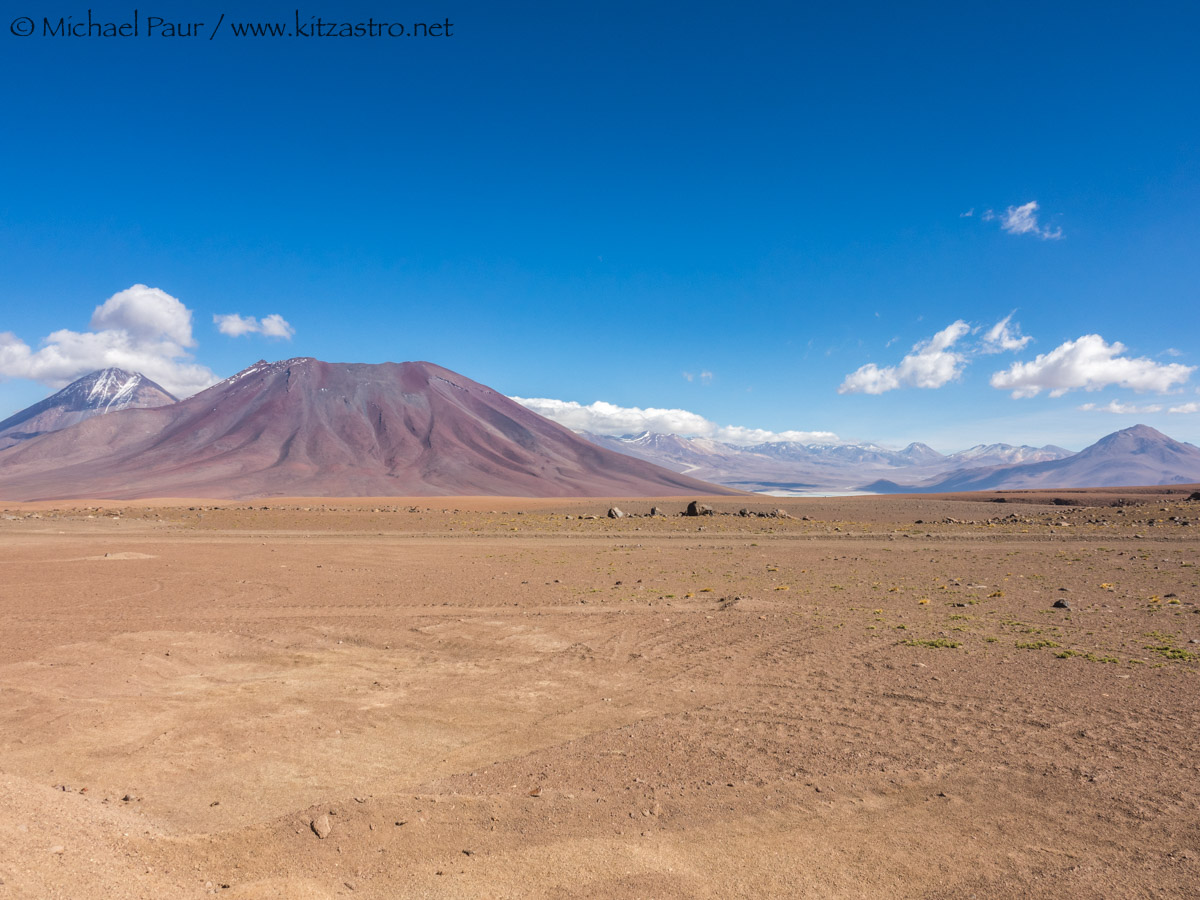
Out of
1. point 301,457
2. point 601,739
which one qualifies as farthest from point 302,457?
point 601,739

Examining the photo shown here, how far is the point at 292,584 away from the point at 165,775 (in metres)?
11.7

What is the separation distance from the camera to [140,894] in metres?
4.32

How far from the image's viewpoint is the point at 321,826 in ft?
17.4

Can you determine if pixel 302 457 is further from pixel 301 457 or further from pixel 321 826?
pixel 321 826

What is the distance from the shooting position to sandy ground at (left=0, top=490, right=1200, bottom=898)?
4.82 meters

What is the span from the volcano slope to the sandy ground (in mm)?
119445

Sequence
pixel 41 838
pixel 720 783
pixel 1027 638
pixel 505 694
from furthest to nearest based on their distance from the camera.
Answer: pixel 1027 638
pixel 505 694
pixel 720 783
pixel 41 838

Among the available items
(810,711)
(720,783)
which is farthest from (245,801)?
(810,711)

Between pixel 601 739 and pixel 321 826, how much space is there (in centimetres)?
294

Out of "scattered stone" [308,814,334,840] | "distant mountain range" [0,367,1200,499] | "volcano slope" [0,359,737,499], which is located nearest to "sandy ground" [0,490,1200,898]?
"scattered stone" [308,814,334,840]

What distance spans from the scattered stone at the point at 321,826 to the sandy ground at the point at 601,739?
7 cm

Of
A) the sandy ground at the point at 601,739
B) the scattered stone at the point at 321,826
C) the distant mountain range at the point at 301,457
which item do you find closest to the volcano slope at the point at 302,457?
the distant mountain range at the point at 301,457

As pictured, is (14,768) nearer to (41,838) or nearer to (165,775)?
(165,775)

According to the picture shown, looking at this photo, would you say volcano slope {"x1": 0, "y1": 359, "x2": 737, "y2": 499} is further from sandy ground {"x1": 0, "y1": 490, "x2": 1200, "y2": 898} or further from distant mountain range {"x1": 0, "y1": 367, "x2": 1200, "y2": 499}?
sandy ground {"x1": 0, "y1": 490, "x2": 1200, "y2": 898}
